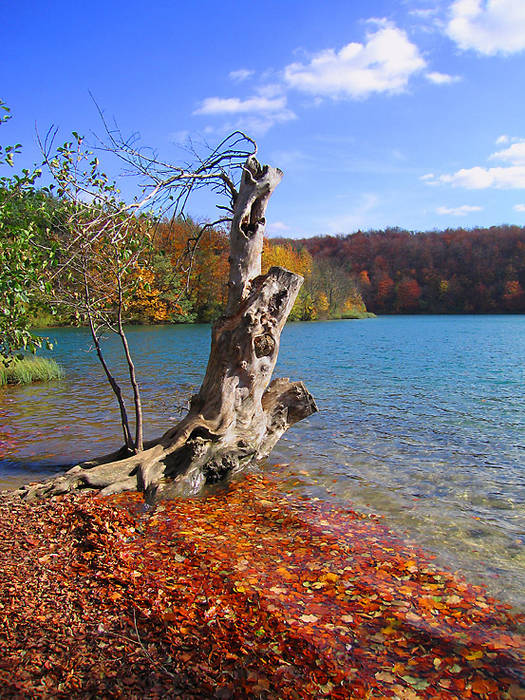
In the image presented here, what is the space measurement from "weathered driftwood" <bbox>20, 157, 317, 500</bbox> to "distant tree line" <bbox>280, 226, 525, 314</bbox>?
97377 millimetres

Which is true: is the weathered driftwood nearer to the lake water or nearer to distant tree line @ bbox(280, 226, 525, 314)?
the lake water

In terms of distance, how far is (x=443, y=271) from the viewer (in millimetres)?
119125

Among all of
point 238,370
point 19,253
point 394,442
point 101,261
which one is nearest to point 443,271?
point 394,442

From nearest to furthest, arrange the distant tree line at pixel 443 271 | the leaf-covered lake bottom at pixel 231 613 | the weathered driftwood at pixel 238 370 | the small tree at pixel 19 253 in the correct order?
the leaf-covered lake bottom at pixel 231 613 → the small tree at pixel 19 253 → the weathered driftwood at pixel 238 370 → the distant tree line at pixel 443 271

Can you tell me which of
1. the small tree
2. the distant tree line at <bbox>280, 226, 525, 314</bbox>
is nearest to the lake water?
the small tree

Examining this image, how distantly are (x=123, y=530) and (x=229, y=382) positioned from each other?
2.88m

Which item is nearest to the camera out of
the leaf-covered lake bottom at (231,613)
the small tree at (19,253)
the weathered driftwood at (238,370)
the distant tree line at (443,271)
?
the leaf-covered lake bottom at (231,613)

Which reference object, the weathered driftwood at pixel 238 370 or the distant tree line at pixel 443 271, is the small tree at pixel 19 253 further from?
the distant tree line at pixel 443 271

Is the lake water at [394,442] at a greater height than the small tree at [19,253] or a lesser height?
lesser

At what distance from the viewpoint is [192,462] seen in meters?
7.05

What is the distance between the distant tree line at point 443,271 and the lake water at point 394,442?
87627 millimetres

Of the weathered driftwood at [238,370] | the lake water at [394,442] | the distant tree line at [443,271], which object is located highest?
the distant tree line at [443,271]

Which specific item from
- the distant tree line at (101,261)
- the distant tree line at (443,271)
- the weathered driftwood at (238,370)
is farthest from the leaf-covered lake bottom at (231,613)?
the distant tree line at (443,271)

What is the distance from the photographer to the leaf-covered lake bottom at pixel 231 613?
3127mm
